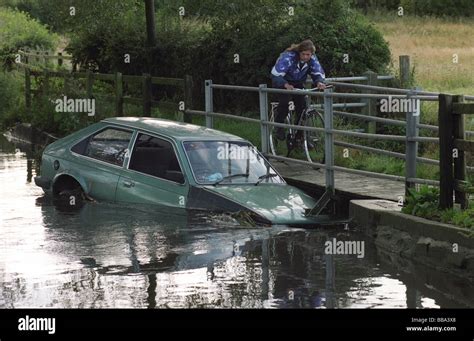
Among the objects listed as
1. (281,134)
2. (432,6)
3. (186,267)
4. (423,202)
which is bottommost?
(186,267)

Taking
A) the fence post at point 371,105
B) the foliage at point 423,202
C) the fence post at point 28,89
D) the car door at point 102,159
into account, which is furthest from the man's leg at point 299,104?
the fence post at point 28,89

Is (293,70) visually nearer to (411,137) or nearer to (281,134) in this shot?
(281,134)

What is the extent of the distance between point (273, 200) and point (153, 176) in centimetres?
158

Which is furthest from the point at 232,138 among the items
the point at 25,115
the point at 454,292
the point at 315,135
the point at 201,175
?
the point at 25,115

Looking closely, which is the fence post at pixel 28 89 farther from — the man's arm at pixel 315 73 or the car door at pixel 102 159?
the car door at pixel 102 159

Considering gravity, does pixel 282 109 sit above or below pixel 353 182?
above

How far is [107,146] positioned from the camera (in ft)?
47.4

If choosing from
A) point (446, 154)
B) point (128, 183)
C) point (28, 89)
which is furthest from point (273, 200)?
point (28, 89)

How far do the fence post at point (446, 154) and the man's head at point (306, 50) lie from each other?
5098 mm

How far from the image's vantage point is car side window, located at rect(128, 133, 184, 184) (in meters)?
13.5

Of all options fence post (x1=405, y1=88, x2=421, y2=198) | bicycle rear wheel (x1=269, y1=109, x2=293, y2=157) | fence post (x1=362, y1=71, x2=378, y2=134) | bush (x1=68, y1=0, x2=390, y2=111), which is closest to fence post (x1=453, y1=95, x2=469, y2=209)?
fence post (x1=405, y1=88, x2=421, y2=198)

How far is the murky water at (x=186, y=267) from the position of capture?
30.3 feet

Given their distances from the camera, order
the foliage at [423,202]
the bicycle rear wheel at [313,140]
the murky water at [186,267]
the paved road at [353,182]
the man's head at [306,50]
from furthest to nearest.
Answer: the man's head at [306,50] → the bicycle rear wheel at [313,140] → the paved road at [353,182] → the foliage at [423,202] → the murky water at [186,267]

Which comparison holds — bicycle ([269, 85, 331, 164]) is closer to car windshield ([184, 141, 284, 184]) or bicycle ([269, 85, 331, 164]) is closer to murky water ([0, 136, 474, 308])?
car windshield ([184, 141, 284, 184])
